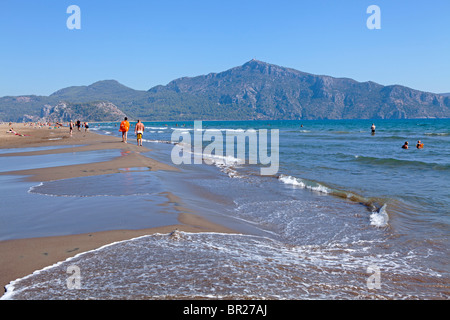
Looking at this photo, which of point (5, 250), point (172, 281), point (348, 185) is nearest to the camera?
point (172, 281)

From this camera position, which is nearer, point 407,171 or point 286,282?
point 286,282

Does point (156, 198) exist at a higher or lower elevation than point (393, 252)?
higher

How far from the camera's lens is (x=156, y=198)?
348 inches
